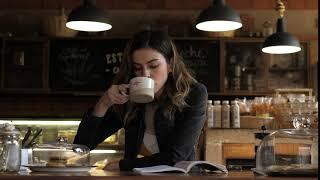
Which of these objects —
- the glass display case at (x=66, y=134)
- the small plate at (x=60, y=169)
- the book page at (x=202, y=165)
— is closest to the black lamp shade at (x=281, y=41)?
the glass display case at (x=66, y=134)

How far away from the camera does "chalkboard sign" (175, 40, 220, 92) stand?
20.7 feet

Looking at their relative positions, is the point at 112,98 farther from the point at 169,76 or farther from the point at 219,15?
the point at 219,15

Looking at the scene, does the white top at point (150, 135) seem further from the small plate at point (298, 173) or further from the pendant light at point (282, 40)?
the pendant light at point (282, 40)

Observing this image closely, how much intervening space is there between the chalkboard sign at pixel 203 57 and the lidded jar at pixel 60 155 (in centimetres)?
437

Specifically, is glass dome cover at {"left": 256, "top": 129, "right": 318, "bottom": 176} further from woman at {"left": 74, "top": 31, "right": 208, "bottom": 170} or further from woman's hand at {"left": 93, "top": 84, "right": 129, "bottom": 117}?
woman's hand at {"left": 93, "top": 84, "right": 129, "bottom": 117}

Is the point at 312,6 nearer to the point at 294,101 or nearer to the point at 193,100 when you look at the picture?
the point at 294,101

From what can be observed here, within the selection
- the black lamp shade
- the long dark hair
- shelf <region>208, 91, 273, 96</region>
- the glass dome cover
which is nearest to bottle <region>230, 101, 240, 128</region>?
the black lamp shade

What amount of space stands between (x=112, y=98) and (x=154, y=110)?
241 millimetres

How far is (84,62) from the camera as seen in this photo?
636 cm

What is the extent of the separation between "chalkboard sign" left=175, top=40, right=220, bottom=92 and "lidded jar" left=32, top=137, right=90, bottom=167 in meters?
4.37

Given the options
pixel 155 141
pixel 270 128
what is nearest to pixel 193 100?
pixel 155 141

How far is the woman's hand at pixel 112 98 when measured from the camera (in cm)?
234

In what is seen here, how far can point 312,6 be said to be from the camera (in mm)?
6707

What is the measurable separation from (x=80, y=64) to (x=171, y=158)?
13.9 feet
